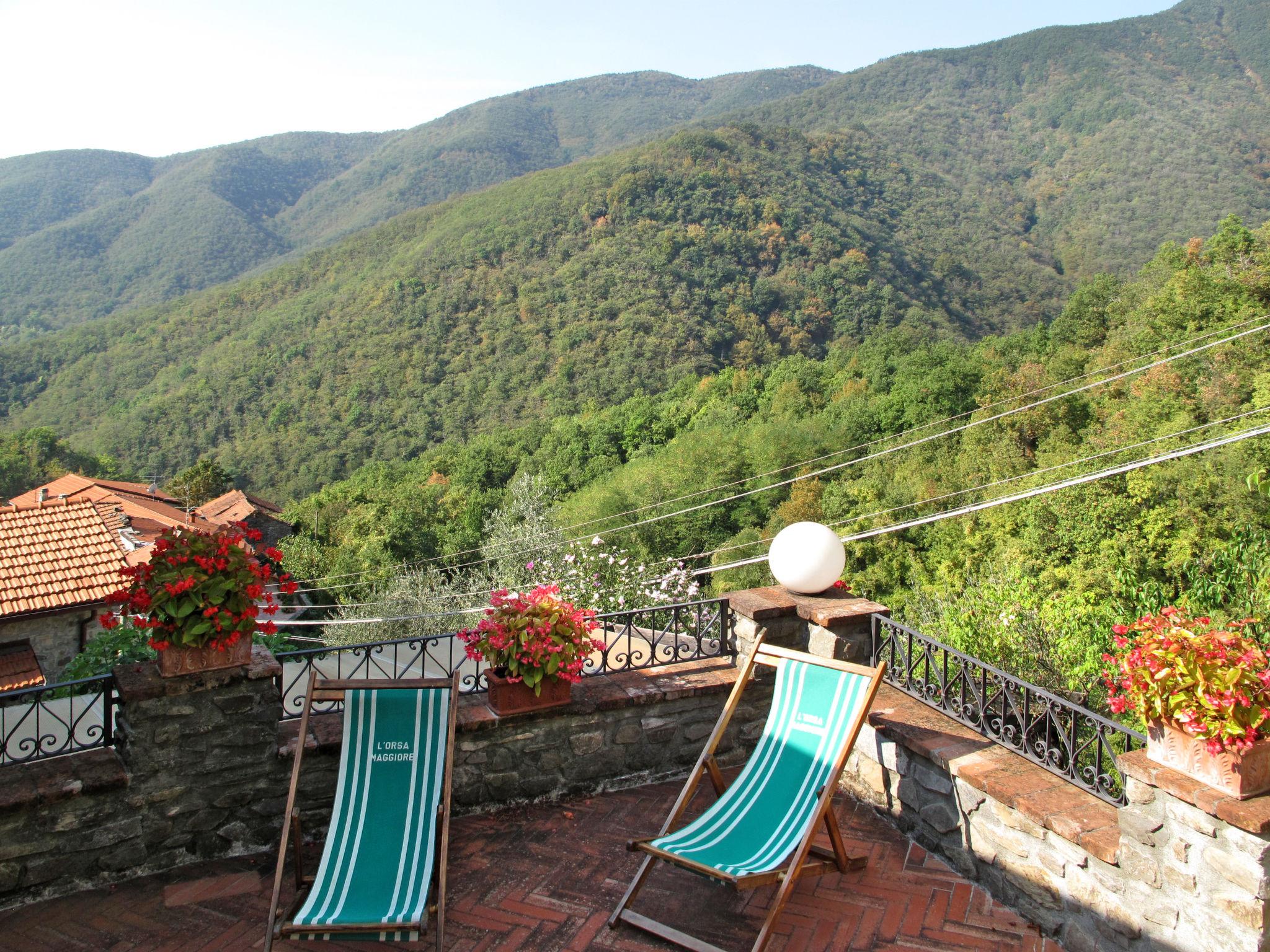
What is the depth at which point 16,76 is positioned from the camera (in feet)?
21.5

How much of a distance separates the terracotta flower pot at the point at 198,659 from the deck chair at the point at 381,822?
0.96 feet

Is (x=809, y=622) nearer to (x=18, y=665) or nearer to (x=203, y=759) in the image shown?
(x=203, y=759)

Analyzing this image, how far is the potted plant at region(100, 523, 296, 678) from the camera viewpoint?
326 centimetres

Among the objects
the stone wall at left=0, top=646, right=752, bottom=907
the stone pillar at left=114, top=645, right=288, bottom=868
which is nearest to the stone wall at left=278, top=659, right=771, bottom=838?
the stone wall at left=0, top=646, right=752, bottom=907

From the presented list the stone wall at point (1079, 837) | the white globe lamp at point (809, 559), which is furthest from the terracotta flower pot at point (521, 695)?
the stone wall at point (1079, 837)

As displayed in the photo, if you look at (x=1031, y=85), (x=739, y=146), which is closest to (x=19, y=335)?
(x=739, y=146)

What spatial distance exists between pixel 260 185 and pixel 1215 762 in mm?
120291

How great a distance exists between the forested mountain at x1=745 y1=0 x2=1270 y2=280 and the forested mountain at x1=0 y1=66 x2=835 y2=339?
24910 mm

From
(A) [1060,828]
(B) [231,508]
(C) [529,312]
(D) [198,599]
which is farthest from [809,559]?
(C) [529,312]

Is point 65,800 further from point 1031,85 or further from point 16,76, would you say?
point 1031,85

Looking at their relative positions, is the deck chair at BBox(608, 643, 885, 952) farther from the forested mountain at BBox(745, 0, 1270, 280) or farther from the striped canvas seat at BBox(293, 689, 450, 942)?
the forested mountain at BBox(745, 0, 1270, 280)

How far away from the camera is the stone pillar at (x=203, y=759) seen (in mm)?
3287

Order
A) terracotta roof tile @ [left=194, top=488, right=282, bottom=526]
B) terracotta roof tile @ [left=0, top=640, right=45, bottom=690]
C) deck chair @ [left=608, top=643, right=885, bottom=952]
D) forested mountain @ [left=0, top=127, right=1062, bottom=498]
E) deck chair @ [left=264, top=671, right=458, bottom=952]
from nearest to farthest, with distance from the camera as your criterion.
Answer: deck chair @ [left=264, top=671, right=458, bottom=952] < deck chair @ [left=608, top=643, right=885, bottom=952] < terracotta roof tile @ [left=0, top=640, right=45, bottom=690] < terracotta roof tile @ [left=194, top=488, right=282, bottom=526] < forested mountain @ [left=0, top=127, right=1062, bottom=498]

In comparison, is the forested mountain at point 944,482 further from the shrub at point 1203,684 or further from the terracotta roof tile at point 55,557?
the terracotta roof tile at point 55,557
